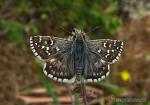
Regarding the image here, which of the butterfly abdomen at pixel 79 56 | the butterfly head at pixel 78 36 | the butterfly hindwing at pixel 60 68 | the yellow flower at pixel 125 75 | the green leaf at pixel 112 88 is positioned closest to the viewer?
the butterfly hindwing at pixel 60 68

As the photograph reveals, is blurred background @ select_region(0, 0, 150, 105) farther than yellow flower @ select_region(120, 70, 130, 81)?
No

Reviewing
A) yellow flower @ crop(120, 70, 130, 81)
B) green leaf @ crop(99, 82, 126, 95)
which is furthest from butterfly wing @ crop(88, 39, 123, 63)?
yellow flower @ crop(120, 70, 130, 81)

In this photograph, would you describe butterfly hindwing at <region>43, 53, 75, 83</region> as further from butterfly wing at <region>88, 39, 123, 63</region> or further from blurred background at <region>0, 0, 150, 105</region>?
blurred background at <region>0, 0, 150, 105</region>

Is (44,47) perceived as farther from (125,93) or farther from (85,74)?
(125,93)

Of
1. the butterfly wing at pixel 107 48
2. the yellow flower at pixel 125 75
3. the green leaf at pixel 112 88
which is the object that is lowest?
the green leaf at pixel 112 88

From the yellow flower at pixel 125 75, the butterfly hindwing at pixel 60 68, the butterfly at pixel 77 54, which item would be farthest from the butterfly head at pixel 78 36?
the yellow flower at pixel 125 75

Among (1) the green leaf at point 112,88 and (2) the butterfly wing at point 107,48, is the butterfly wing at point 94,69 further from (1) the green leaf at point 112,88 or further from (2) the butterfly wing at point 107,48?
(1) the green leaf at point 112,88

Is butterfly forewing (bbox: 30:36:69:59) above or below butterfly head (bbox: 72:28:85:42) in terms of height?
below
